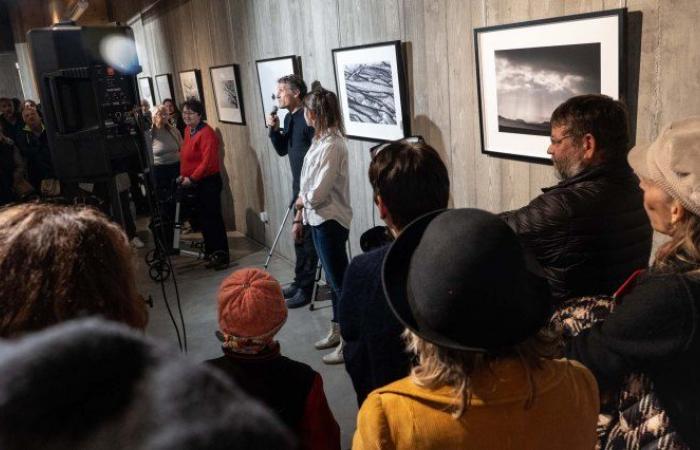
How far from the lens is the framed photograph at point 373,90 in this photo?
3.55 meters

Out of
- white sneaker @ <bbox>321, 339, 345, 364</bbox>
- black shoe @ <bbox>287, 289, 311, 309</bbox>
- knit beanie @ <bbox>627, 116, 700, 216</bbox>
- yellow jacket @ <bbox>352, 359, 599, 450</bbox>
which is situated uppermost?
knit beanie @ <bbox>627, 116, 700, 216</bbox>

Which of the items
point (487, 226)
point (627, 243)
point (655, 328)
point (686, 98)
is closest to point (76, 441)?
point (487, 226)

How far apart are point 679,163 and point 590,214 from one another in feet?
1.47

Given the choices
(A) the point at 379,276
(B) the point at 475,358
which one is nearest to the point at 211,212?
(A) the point at 379,276

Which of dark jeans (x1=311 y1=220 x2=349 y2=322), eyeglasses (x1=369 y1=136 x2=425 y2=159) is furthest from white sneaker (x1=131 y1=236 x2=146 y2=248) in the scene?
eyeglasses (x1=369 y1=136 x2=425 y2=159)

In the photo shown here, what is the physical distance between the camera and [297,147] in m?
4.07

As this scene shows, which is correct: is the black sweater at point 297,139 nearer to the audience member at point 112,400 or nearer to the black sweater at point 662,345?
the black sweater at point 662,345

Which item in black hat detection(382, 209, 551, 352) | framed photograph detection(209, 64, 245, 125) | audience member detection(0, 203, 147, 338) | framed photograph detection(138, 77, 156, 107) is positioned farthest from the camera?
framed photograph detection(138, 77, 156, 107)

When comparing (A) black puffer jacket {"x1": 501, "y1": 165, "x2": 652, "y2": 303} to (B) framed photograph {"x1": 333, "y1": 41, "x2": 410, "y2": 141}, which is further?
(B) framed photograph {"x1": 333, "y1": 41, "x2": 410, "y2": 141}

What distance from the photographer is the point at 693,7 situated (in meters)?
1.93

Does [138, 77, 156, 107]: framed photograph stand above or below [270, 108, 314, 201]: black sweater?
above

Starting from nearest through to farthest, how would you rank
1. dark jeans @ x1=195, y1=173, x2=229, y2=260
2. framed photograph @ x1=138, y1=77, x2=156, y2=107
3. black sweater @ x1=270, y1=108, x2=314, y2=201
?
black sweater @ x1=270, y1=108, x2=314, y2=201 < dark jeans @ x1=195, y1=173, x2=229, y2=260 < framed photograph @ x1=138, y1=77, x2=156, y2=107

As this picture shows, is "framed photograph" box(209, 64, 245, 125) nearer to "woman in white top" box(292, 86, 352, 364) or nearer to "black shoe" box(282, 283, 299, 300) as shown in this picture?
"black shoe" box(282, 283, 299, 300)

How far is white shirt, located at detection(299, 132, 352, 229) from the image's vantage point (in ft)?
11.1
